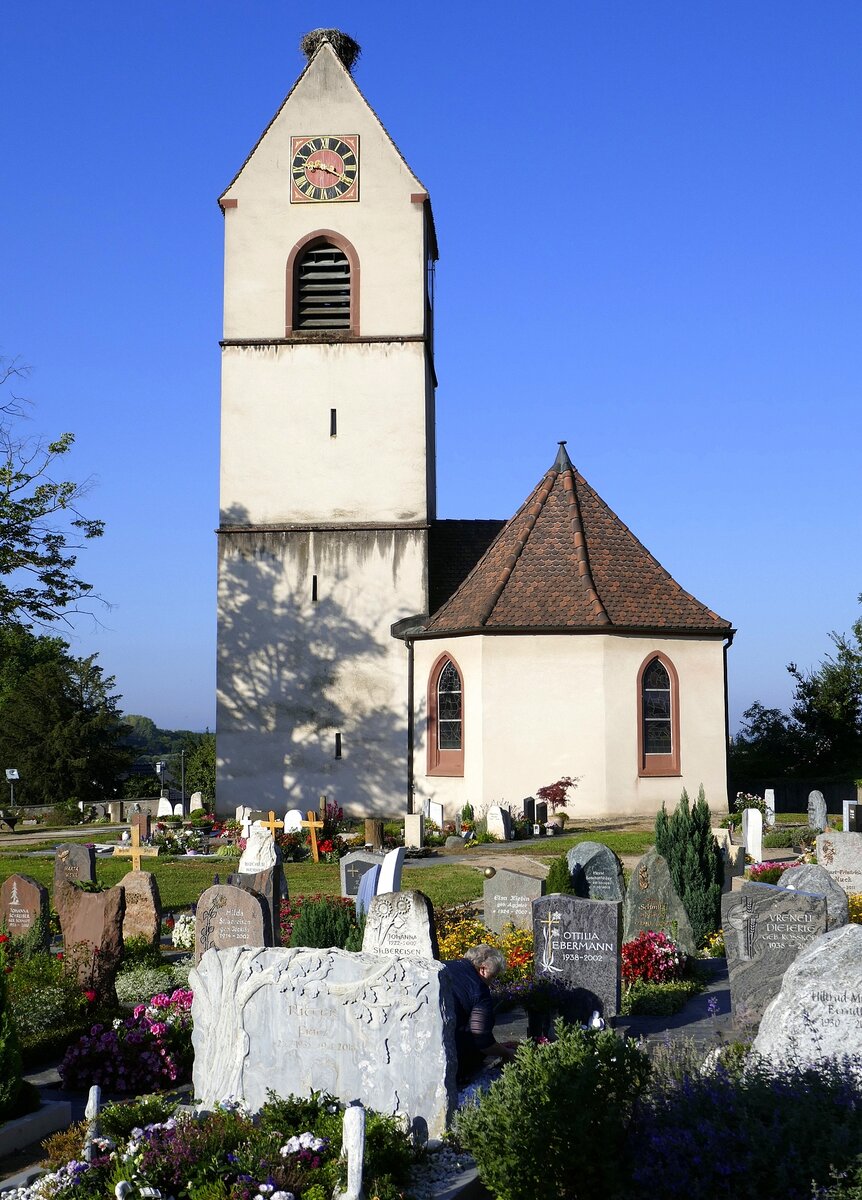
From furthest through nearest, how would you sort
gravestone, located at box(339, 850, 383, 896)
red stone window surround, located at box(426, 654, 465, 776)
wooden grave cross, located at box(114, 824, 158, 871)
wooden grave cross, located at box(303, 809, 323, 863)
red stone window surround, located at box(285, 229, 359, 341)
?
1. red stone window surround, located at box(285, 229, 359, 341)
2. red stone window surround, located at box(426, 654, 465, 776)
3. wooden grave cross, located at box(303, 809, 323, 863)
4. wooden grave cross, located at box(114, 824, 158, 871)
5. gravestone, located at box(339, 850, 383, 896)

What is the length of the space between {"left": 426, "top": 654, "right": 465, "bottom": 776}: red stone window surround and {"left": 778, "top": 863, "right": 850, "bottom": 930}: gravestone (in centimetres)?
1605

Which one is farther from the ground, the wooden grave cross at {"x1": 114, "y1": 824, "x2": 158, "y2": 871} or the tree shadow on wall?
the tree shadow on wall

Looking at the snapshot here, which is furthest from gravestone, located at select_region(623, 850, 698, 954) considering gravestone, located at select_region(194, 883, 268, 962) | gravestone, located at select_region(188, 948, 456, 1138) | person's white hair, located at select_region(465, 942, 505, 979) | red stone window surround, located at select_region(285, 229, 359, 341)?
red stone window surround, located at select_region(285, 229, 359, 341)

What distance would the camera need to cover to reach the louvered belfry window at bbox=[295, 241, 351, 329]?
104 feet

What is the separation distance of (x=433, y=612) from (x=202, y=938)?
19.8 m

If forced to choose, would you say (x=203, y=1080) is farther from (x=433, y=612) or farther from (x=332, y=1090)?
(x=433, y=612)

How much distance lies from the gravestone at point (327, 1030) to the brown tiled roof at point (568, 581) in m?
19.4

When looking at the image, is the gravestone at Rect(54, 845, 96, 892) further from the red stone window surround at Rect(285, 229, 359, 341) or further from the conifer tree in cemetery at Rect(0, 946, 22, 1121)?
the red stone window surround at Rect(285, 229, 359, 341)

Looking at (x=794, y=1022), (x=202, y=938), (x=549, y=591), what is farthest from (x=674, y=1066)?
(x=549, y=591)

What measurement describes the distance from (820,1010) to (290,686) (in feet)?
77.6

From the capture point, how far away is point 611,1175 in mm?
6703

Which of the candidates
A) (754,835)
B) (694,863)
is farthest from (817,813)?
(694,863)

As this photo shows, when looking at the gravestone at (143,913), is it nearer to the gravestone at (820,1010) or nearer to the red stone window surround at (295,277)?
the gravestone at (820,1010)

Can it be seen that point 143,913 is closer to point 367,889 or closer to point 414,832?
point 367,889
